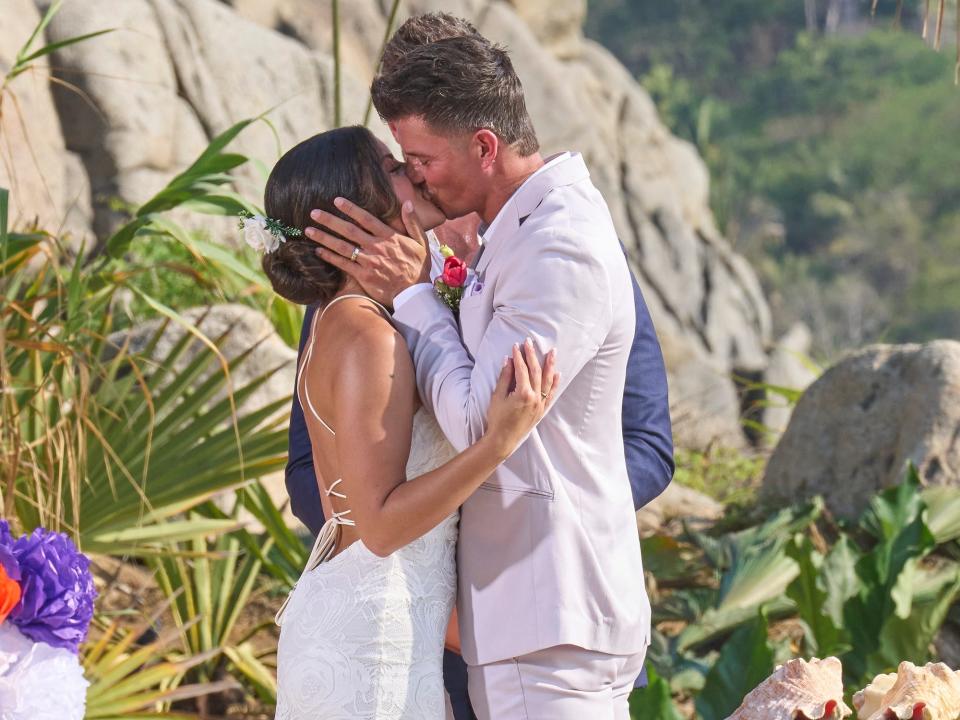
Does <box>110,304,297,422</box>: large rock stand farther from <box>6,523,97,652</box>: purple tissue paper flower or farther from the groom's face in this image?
<box>6,523,97,652</box>: purple tissue paper flower

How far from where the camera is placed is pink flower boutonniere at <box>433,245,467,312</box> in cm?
208

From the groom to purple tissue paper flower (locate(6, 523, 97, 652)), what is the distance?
575mm

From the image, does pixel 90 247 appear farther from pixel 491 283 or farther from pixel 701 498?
pixel 491 283

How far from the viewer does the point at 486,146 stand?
6.76 feet

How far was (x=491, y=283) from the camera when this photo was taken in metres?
1.96

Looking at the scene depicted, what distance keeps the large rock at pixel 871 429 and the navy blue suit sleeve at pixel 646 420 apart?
2.73 metres

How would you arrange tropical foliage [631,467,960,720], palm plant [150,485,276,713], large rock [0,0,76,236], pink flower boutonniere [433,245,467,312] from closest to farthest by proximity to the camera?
pink flower boutonniere [433,245,467,312], tropical foliage [631,467,960,720], palm plant [150,485,276,713], large rock [0,0,76,236]

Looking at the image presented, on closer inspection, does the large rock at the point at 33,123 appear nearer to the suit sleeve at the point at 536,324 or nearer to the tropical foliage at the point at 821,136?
the suit sleeve at the point at 536,324

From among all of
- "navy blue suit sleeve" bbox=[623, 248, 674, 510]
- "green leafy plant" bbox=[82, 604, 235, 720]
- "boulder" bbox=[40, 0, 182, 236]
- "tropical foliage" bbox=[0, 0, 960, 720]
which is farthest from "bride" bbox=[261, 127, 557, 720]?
"boulder" bbox=[40, 0, 182, 236]

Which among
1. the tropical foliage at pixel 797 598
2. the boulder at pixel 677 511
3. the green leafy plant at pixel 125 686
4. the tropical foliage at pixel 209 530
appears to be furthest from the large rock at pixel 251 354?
the green leafy plant at pixel 125 686

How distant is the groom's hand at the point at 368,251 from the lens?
78.0 inches

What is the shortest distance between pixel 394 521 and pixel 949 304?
35222 mm

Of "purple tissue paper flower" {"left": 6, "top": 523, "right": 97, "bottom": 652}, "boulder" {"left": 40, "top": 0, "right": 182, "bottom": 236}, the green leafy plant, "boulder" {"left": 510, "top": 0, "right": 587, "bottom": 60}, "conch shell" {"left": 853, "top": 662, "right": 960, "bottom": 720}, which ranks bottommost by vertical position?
"boulder" {"left": 510, "top": 0, "right": 587, "bottom": 60}

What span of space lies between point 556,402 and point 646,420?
0.67 m
